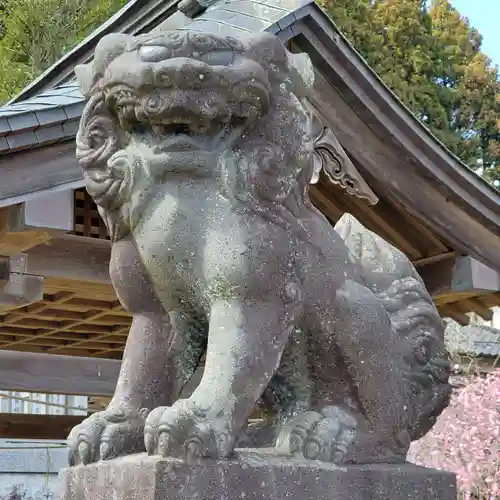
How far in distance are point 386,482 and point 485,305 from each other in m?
3.21

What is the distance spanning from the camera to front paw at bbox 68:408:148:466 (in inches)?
64.3

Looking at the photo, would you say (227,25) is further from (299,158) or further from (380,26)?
(380,26)

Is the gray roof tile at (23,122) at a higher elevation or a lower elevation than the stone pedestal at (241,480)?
higher

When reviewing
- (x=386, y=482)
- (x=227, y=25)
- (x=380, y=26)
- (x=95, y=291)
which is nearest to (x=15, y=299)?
(x=95, y=291)

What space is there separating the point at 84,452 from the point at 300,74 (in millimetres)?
888

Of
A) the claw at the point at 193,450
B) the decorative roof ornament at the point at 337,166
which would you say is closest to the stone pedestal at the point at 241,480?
the claw at the point at 193,450

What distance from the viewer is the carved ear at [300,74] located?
1763 mm

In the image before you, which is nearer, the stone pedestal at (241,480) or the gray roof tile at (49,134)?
the stone pedestal at (241,480)

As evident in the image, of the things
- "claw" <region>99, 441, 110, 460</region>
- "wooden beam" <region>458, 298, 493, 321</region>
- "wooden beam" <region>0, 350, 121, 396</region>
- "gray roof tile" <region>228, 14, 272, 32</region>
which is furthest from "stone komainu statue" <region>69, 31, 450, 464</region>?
"wooden beam" <region>0, 350, 121, 396</region>

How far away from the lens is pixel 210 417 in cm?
152

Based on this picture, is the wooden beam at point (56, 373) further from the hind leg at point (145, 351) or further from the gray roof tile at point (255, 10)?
the hind leg at point (145, 351)

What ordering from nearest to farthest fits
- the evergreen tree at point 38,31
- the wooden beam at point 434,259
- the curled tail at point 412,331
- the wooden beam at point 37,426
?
the curled tail at point 412,331
the wooden beam at point 434,259
the wooden beam at point 37,426
the evergreen tree at point 38,31

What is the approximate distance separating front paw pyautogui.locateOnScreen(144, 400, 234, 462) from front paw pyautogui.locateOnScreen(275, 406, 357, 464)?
0.23m

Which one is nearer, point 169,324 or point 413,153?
point 169,324
